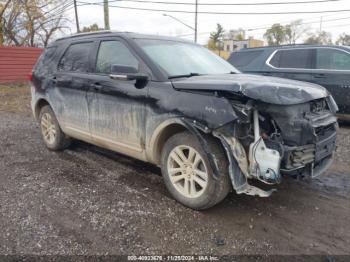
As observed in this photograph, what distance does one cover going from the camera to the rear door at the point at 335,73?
6.95 metres

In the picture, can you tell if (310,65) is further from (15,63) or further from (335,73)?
(15,63)

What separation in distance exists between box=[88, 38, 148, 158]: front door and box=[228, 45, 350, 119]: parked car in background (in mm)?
4760

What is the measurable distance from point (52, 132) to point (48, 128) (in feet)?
0.47

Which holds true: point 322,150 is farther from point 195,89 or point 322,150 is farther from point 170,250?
point 170,250

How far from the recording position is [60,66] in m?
5.23

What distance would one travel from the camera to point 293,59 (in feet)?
25.5

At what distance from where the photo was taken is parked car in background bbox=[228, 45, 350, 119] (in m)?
7.01

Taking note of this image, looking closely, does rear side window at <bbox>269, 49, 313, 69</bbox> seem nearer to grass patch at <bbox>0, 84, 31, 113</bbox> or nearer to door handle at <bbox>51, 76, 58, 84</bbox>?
door handle at <bbox>51, 76, 58, 84</bbox>

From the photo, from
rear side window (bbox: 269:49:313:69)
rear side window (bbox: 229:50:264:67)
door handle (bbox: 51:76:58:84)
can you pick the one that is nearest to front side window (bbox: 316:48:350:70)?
rear side window (bbox: 269:49:313:69)

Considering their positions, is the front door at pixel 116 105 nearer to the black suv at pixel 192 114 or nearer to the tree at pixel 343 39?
the black suv at pixel 192 114

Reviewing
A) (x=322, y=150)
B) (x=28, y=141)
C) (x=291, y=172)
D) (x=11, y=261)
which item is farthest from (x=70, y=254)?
(x=28, y=141)

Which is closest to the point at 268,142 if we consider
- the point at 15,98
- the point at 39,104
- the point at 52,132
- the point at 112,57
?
the point at 112,57

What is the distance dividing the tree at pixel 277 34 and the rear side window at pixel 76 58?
7368cm

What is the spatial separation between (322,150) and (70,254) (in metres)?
2.58
